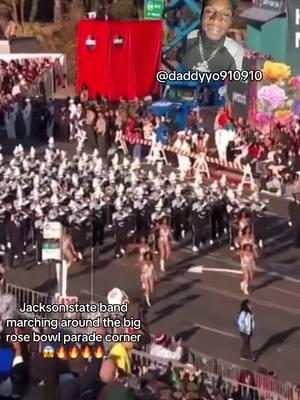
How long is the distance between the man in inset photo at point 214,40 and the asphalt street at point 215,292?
455 inches

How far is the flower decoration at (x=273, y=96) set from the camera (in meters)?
36.5

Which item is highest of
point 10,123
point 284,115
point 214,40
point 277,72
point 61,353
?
point 214,40

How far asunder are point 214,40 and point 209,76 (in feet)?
3.53

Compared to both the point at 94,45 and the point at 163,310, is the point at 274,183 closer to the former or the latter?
the point at 163,310

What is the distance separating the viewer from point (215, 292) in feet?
83.6

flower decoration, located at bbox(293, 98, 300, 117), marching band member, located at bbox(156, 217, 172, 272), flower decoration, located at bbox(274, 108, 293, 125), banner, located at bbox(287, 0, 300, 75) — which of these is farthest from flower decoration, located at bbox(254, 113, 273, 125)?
marching band member, located at bbox(156, 217, 172, 272)

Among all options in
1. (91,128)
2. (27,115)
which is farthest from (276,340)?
(27,115)

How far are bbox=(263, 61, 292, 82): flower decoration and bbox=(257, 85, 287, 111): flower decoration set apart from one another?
0.25 m

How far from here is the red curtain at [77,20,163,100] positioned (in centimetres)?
4441

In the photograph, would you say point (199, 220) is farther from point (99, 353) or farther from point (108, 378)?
point (108, 378)

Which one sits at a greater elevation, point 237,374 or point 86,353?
point 86,353

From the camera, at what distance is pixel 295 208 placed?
93.4 feet

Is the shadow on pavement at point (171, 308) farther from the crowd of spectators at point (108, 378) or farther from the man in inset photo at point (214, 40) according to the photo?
the man in inset photo at point (214, 40)

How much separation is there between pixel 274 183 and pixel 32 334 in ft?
49.6
